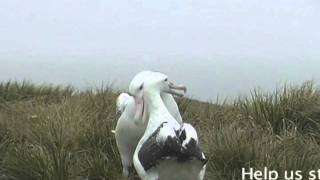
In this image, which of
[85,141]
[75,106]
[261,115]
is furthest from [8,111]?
[261,115]

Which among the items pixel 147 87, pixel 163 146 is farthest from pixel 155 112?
pixel 163 146

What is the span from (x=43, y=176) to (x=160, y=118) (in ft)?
4.12

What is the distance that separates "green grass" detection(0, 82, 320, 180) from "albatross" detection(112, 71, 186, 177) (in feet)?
1.07

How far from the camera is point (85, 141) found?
6461mm

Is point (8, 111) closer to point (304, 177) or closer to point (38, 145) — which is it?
point (38, 145)

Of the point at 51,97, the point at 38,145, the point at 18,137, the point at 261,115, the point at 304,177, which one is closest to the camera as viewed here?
the point at 304,177

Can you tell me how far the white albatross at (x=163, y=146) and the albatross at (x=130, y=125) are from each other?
0.15 m

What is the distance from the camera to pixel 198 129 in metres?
7.01

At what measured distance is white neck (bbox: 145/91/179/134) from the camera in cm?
477

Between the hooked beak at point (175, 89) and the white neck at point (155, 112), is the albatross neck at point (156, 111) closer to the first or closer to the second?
the white neck at point (155, 112)

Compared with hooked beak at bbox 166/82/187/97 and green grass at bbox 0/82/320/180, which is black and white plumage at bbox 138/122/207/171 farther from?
green grass at bbox 0/82/320/180

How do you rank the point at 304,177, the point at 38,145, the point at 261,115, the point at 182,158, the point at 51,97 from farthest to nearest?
the point at 51,97
the point at 261,115
the point at 38,145
the point at 304,177
the point at 182,158

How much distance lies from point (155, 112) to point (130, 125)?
23.2 inches

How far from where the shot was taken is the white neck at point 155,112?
477 cm
